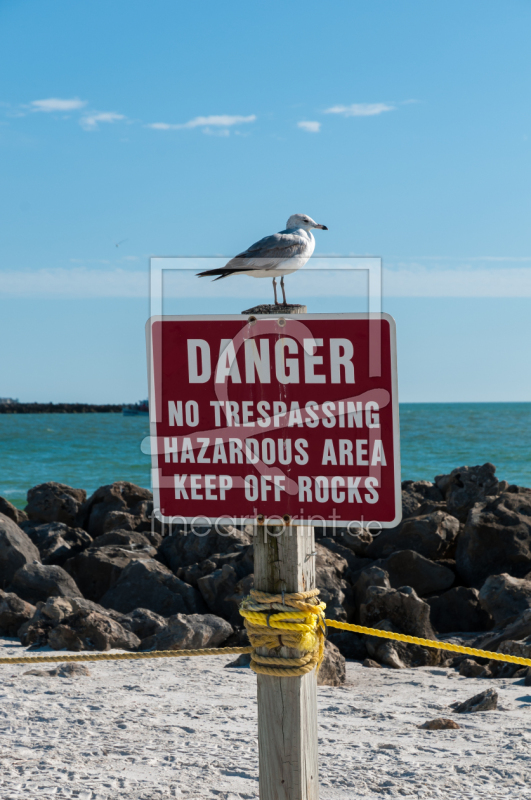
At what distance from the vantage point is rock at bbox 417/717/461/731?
4557 millimetres

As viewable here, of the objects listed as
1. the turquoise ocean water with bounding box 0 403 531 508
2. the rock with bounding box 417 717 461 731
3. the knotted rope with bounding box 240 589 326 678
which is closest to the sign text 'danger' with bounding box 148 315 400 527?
the knotted rope with bounding box 240 589 326 678

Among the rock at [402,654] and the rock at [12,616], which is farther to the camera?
the rock at [12,616]

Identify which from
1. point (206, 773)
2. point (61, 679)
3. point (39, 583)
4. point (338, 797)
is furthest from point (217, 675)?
point (39, 583)

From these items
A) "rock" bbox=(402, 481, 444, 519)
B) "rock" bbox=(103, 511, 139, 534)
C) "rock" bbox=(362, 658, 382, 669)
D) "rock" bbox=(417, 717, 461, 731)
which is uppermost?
"rock" bbox=(402, 481, 444, 519)

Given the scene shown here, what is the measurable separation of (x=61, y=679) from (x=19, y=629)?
147cm

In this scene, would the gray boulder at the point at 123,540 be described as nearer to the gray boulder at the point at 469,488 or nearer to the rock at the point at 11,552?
the rock at the point at 11,552

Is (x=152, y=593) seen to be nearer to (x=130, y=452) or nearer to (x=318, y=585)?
(x=318, y=585)

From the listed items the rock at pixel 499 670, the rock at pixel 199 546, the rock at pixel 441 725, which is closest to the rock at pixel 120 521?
the rock at pixel 199 546

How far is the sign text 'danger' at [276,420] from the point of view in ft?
8.20

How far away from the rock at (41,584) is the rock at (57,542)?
1469 millimetres

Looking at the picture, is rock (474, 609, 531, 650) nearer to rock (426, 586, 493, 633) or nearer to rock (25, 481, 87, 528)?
rock (426, 586, 493, 633)

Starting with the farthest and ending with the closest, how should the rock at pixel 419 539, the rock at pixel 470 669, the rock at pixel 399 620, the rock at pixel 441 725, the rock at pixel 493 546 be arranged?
the rock at pixel 419 539 < the rock at pixel 493 546 < the rock at pixel 399 620 < the rock at pixel 470 669 < the rock at pixel 441 725

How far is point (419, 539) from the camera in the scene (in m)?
9.23

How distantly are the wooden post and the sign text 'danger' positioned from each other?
0.12 meters
